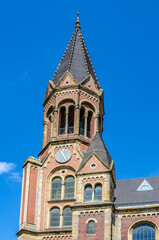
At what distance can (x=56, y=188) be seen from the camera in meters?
57.9

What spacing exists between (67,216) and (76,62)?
2093 centimetres

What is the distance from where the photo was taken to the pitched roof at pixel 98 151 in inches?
2147

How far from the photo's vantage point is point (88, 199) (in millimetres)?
52344

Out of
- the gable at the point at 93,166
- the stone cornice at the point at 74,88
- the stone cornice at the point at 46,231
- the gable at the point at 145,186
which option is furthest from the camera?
the stone cornice at the point at 74,88

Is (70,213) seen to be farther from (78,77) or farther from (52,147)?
(78,77)

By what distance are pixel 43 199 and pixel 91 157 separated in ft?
23.9

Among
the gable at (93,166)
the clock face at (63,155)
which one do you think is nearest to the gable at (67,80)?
the clock face at (63,155)

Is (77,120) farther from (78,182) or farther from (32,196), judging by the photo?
(32,196)

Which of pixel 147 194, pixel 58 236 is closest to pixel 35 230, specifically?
pixel 58 236

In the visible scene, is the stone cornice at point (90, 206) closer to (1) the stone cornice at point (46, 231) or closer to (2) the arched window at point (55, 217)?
(1) the stone cornice at point (46, 231)

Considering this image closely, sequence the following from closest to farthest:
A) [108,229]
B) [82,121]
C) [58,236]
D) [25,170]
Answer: [108,229] < [58,236] < [25,170] < [82,121]

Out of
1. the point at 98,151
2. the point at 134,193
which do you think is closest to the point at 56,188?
the point at 98,151

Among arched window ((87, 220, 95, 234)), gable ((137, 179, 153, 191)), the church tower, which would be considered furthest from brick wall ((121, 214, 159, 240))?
gable ((137, 179, 153, 191))

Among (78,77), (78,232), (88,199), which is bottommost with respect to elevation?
(78,232)
